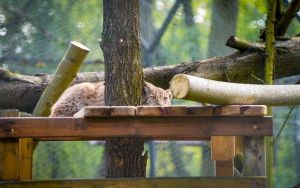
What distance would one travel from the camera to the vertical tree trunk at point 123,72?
9.75 feet

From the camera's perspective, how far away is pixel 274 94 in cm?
254

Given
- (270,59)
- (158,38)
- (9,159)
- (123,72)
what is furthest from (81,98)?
(158,38)

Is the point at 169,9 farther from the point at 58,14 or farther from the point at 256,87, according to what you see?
the point at 256,87

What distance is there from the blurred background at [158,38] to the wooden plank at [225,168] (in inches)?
109

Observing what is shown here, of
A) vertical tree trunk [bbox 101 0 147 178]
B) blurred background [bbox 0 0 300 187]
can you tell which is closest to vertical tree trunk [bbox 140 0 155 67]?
blurred background [bbox 0 0 300 187]

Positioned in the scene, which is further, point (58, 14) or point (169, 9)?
point (169, 9)

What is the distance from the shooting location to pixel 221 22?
5469mm

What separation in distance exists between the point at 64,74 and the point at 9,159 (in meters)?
0.64

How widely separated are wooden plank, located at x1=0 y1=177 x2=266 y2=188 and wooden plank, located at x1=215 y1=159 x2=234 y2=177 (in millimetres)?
78

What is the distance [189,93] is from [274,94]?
466 mm

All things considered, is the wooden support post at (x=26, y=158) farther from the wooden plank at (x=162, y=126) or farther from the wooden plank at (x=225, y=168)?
the wooden plank at (x=225, y=168)

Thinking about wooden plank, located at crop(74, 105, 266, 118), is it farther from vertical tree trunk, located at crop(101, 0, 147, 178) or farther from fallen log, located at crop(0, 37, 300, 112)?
fallen log, located at crop(0, 37, 300, 112)

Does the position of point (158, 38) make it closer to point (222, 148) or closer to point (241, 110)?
point (222, 148)

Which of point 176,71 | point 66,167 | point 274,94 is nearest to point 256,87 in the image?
point 274,94
